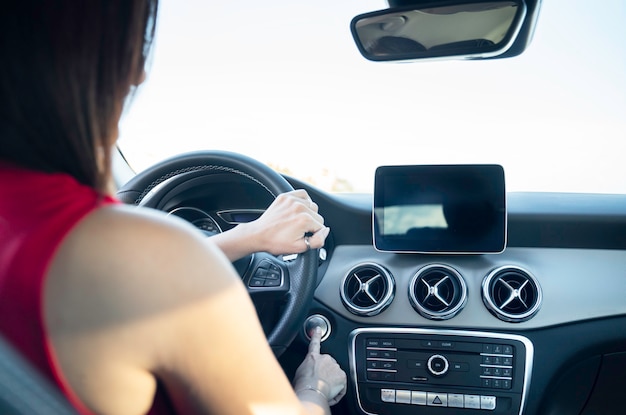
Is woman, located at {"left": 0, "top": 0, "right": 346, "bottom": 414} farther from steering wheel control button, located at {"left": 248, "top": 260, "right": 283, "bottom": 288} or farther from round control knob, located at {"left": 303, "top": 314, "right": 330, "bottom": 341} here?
round control knob, located at {"left": 303, "top": 314, "right": 330, "bottom": 341}

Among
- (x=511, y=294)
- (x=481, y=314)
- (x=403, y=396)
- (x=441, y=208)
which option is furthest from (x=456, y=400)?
(x=441, y=208)

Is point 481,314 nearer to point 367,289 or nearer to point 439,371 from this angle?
point 439,371

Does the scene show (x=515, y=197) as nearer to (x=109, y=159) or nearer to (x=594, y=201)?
(x=594, y=201)

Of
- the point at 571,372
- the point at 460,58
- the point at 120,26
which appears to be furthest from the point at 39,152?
the point at 571,372

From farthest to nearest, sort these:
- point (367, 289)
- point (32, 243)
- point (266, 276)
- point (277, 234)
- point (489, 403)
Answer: point (367, 289), point (489, 403), point (266, 276), point (277, 234), point (32, 243)

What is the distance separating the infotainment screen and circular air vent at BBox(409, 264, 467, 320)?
81mm

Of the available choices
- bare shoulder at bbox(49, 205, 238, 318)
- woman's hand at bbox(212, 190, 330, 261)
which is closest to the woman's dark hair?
bare shoulder at bbox(49, 205, 238, 318)

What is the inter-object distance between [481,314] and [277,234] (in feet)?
2.80

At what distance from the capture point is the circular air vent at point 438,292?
2.10 metres

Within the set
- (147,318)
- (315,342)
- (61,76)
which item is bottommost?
(315,342)

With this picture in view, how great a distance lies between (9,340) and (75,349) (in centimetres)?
8

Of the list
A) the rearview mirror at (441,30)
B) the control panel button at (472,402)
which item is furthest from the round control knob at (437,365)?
the rearview mirror at (441,30)

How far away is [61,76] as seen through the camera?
824mm

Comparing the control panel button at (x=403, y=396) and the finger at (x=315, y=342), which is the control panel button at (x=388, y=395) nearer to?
the control panel button at (x=403, y=396)
